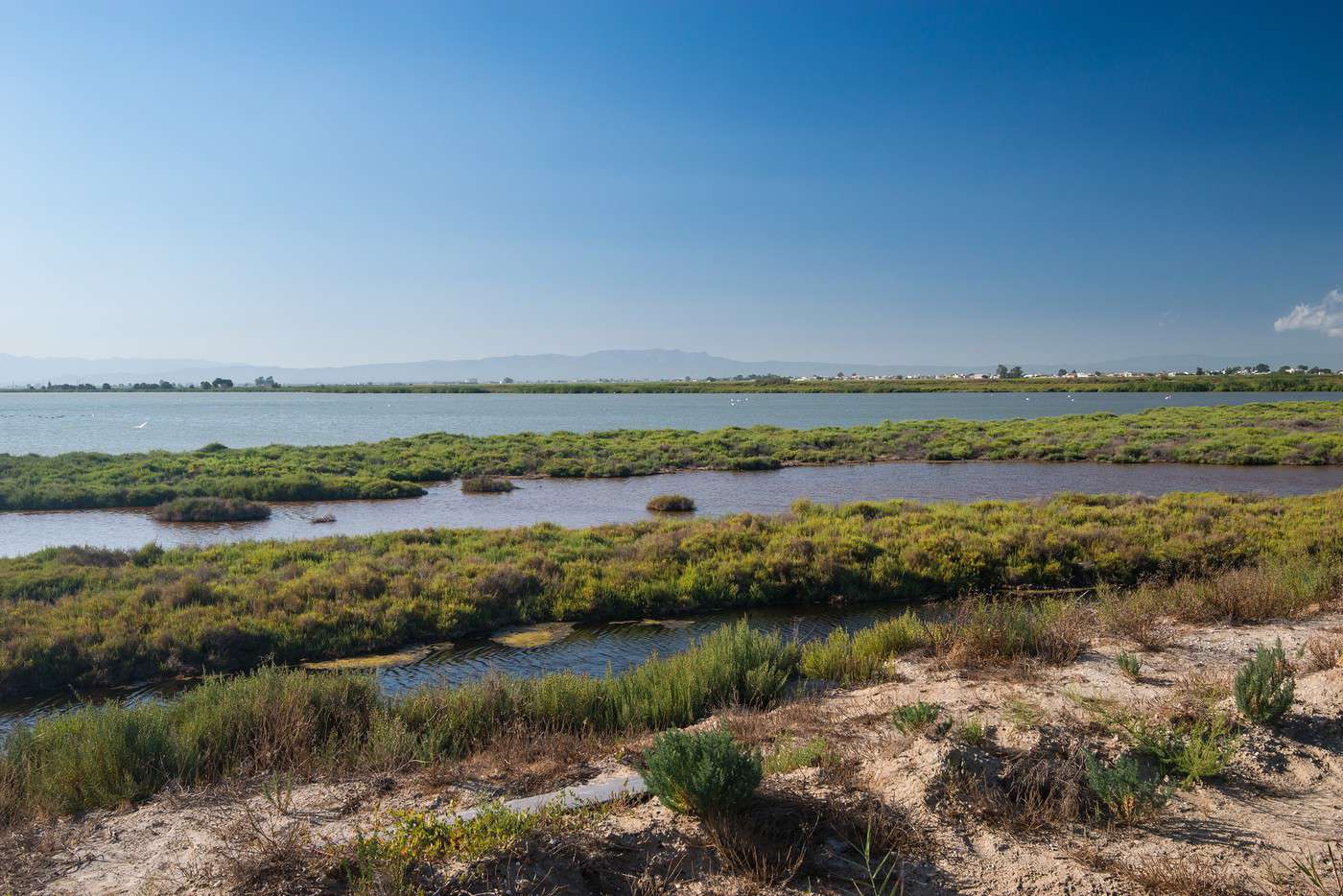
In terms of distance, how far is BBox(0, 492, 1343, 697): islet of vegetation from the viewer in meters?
10.8

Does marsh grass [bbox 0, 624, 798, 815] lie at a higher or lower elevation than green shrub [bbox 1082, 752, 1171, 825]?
lower

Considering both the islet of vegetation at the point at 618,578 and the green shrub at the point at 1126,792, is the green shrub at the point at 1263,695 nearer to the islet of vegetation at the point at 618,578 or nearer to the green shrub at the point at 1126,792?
the green shrub at the point at 1126,792

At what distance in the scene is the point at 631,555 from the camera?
16.5 meters

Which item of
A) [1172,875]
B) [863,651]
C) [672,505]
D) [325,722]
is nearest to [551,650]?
[325,722]

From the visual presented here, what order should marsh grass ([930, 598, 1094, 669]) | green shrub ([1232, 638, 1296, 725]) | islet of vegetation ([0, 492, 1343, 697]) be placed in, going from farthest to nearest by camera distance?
islet of vegetation ([0, 492, 1343, 697]) < marsh grass ([930, 598, 1094, 669]) < green shrub ([1232, 638, 1296, 725])

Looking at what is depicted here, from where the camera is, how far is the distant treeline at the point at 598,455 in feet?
100

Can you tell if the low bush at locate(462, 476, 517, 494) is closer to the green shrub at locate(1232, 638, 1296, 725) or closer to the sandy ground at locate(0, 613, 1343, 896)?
the sandy ground at locate(0, 613, 1343, 896)

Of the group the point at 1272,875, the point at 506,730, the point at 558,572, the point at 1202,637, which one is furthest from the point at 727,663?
the point at 558,572

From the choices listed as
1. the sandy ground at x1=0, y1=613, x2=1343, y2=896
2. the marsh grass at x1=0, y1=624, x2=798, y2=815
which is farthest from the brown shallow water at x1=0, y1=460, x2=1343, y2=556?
the sandy ground at x1=0, y1=613, x2=1343, y2=896

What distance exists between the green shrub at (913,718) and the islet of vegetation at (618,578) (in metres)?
2.57

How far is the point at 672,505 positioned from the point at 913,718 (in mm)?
19745

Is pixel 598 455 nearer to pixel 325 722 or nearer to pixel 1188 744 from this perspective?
pixel 325 722

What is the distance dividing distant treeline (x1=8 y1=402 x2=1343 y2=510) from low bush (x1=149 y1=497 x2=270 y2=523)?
378 cm

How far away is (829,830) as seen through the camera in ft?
15.5
